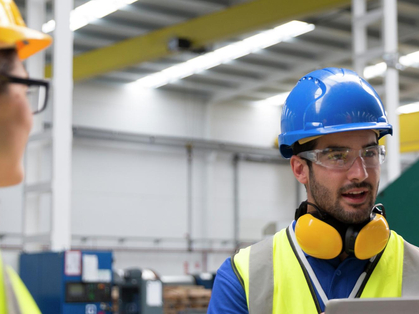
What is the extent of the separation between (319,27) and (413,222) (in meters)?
11.8

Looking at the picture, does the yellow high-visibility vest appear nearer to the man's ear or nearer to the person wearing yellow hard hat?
the person wearing yellow hard hat

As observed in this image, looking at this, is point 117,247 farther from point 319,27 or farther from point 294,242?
point 294,242

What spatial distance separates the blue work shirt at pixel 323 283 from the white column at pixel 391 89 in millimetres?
5875

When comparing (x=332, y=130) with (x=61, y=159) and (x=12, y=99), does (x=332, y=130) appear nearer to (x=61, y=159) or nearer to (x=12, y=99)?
(x=12, y=99)

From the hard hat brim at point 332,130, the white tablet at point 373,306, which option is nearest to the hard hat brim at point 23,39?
the white tablet at point 373,306

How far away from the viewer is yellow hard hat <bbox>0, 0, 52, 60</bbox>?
1240 mm

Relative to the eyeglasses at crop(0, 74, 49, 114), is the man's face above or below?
below

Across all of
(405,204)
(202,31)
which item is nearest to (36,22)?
(202,31)

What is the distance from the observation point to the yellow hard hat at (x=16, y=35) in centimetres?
124

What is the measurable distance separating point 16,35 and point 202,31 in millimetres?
11736

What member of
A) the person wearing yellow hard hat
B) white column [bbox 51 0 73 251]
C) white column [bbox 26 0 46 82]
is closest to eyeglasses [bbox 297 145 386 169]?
the person wearing yellow hard hat

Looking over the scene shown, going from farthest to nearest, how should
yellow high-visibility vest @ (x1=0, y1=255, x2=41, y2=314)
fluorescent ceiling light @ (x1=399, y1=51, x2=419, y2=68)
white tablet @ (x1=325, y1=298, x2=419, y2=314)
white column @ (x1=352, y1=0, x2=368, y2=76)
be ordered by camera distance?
fluorescent ceiling light @ (x1=399, y1=51, x2=419, y2=68) → white column @ (x1=352, y1=0, x2=368, y2=76) → white tablet @ (x1=325, y1=298, x2=419, y2=314) → yellow high-visibility vest @ (x1=0, y1=255, x2=41, y2=314)

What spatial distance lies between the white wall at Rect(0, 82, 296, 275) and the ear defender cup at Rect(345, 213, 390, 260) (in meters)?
14.5

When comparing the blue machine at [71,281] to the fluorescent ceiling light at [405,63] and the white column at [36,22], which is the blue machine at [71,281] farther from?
the fluorescent ceiling light at [405,63]
